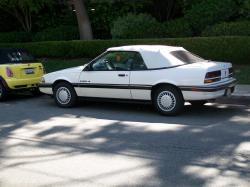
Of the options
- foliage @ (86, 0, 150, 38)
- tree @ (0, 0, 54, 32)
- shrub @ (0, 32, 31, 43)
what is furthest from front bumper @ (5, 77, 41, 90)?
shrub @ (0, 32, 31, 43)

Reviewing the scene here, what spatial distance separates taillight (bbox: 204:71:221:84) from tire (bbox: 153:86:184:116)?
0.59 meters

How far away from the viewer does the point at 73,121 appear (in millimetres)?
9305

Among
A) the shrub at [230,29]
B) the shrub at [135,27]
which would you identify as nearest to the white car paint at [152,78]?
the shrub at [230,29]

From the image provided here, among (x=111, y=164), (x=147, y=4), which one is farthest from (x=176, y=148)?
(x=147, y=4)

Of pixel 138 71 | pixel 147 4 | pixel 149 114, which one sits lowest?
pixel 149 114

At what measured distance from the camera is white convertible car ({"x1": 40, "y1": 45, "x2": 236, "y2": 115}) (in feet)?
30.1

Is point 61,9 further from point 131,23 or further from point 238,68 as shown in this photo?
point 238,68

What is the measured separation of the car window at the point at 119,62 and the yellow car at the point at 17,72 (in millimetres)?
2765

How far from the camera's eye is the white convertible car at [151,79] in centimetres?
Answer: 919

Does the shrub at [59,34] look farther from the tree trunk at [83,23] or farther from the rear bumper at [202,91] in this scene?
the rear bumper at [202,91]

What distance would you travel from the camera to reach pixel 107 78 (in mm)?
10109

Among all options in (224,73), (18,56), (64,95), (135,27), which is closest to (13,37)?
(135,27)

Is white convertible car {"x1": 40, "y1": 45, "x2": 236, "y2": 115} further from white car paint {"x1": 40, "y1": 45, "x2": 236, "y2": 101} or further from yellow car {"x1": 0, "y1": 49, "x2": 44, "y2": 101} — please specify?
yellow car {"x1": 0, "y1": 49, "x2": 44, "y2": 101}

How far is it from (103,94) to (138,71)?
3.25ft
